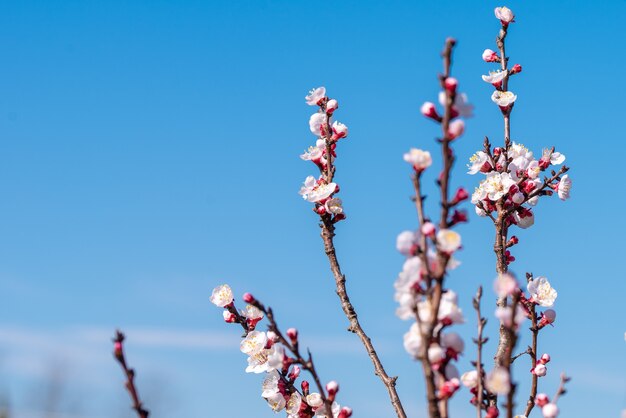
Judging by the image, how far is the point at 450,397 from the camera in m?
1.68

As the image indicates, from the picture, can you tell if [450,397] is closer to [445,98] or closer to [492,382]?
[492,382]

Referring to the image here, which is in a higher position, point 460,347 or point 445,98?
point 445,98

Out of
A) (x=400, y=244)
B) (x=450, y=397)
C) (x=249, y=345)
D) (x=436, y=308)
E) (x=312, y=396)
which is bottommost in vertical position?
(x=450, y=397)

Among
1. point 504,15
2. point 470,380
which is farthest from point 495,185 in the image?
point 470,380

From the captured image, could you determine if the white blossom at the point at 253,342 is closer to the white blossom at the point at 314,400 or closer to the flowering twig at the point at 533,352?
the white blossom at the point at 314,400

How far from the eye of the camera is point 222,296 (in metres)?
3.22

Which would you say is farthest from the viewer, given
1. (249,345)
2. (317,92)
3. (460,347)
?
(317,92)

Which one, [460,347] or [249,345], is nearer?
[460,347]

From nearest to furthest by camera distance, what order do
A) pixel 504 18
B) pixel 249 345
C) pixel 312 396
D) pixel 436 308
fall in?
pixel 436 308, pixel 312 396, pixel 249 345, pixel 504 18

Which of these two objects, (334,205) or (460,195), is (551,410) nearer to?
(460,195)

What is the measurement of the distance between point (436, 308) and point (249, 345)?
1.52m

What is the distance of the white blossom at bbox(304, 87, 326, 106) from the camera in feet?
11.3

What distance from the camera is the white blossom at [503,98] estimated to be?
12.2 ft

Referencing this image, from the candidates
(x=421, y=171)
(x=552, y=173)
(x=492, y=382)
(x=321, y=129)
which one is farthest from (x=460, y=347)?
(x=552, y=173)
